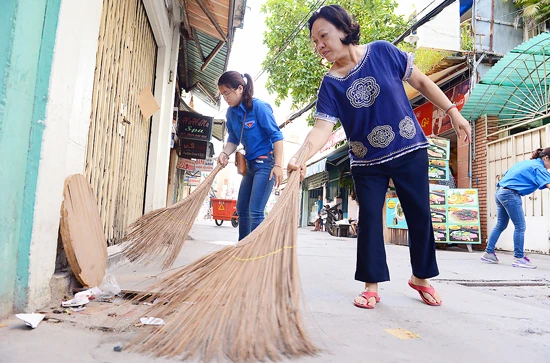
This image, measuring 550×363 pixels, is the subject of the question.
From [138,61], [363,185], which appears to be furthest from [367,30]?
[363,185]

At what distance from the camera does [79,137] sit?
175cm

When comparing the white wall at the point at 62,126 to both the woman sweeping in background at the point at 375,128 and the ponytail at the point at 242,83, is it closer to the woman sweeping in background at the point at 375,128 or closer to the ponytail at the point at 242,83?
the ponytail at the point at 242,83

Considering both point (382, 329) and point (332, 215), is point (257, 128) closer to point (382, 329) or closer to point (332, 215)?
point (382, 329)

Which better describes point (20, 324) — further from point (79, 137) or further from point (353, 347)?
point (353, 347)

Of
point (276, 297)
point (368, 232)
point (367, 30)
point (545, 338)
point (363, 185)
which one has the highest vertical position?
point (367, 30)

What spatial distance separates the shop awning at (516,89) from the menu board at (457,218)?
1.64m

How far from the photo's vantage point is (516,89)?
696 cm

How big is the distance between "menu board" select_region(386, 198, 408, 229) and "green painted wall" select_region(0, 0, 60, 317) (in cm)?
722

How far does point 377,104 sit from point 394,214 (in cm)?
652

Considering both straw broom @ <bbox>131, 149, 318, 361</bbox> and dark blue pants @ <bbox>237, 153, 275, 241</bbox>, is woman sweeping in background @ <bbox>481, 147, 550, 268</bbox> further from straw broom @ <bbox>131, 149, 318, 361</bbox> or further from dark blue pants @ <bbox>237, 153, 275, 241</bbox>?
straw broom @ <bbox>131, 149, 318, 361</bbox>

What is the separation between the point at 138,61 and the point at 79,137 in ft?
7.00

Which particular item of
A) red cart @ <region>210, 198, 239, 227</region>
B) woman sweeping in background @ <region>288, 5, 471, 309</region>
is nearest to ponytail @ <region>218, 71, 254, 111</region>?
woman sweeping in background @ <region>288, 5, 471, 309</region>

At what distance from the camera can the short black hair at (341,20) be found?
72.9 inches

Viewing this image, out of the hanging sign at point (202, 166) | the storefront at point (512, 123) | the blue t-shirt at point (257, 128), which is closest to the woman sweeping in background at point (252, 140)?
the blue t-shirt at point (257, 128)
